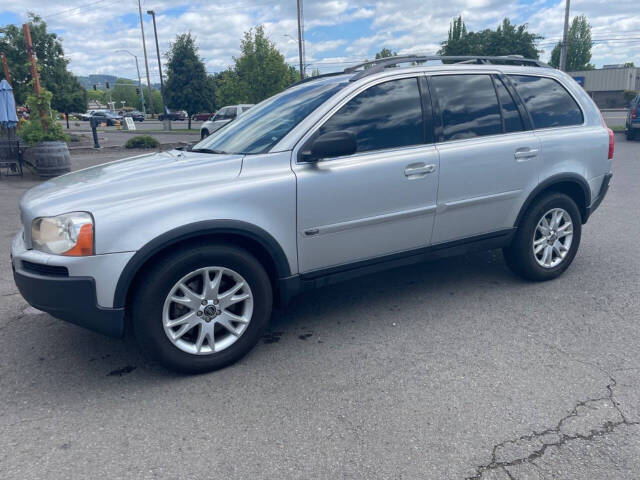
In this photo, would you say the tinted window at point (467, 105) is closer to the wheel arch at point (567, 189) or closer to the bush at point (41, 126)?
the wheel arch at point (567, 189)

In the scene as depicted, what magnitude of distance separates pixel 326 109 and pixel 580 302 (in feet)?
8.39

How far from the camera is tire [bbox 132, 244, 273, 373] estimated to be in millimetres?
2924

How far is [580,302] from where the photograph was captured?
164 inches

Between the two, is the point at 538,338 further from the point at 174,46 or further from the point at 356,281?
the point at 174,46

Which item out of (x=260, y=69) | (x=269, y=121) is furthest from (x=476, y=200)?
(x=260, y=69)

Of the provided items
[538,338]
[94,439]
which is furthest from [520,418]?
[94,439]

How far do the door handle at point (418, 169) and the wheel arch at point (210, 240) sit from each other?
1.09m

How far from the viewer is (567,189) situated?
4609mm

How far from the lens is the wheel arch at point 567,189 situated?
429 cm

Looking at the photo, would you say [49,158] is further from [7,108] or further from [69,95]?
[69,95]

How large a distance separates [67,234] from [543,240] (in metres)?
3.70

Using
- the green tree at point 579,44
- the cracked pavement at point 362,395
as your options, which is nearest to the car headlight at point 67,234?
the cracked pavement at point 362,395

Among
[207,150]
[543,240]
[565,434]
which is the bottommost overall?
[565,434]

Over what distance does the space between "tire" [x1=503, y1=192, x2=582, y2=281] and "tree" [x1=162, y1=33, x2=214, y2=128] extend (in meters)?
35.7
